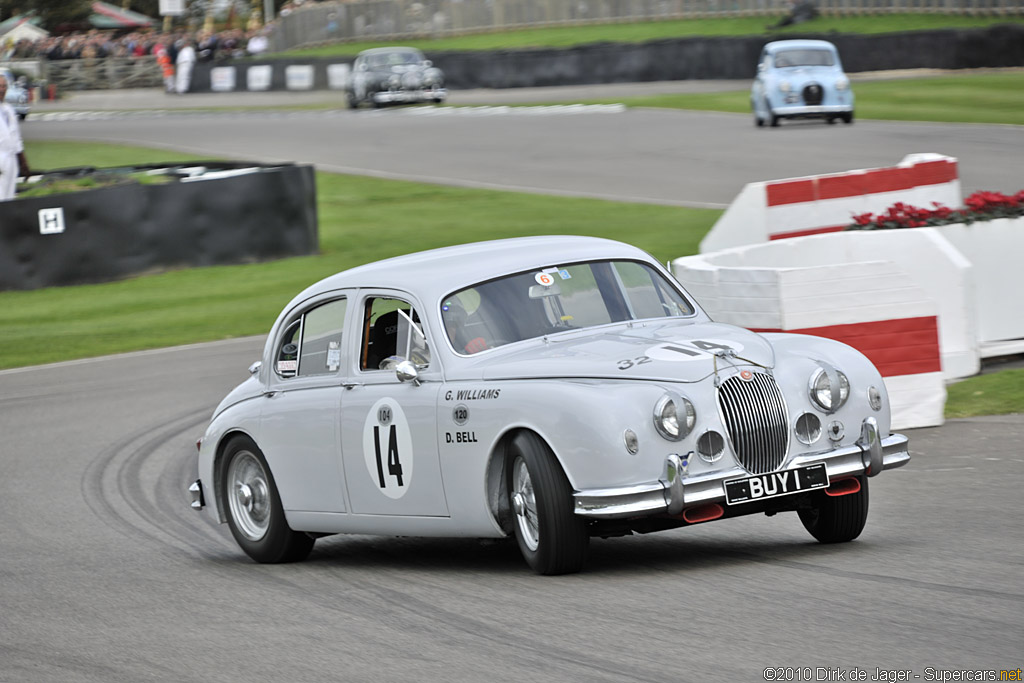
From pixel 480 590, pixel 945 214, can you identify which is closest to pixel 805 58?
pixel 945 214

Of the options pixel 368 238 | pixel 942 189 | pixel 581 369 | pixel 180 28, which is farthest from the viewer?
pixel 180 28

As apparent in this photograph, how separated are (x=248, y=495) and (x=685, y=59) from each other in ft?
137

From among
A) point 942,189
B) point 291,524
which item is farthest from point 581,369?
point 942,189

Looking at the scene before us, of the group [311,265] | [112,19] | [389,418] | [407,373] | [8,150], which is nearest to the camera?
[407,373]

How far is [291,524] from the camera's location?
8.36m

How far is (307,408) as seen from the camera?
26.9 feet

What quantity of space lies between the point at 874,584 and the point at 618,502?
A: 1.08m

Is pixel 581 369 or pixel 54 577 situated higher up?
pixel 581 369

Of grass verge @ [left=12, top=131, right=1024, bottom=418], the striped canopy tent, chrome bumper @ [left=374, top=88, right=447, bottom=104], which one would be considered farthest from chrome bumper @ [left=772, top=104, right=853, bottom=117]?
the striped canopy tent

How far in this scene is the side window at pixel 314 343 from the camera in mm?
8234

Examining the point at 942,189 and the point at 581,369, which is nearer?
the point at 581,369

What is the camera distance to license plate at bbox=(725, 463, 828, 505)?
261 inches

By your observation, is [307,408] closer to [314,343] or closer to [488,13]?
[314,343]

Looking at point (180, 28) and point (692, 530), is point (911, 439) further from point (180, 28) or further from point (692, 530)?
point (180, 28)
